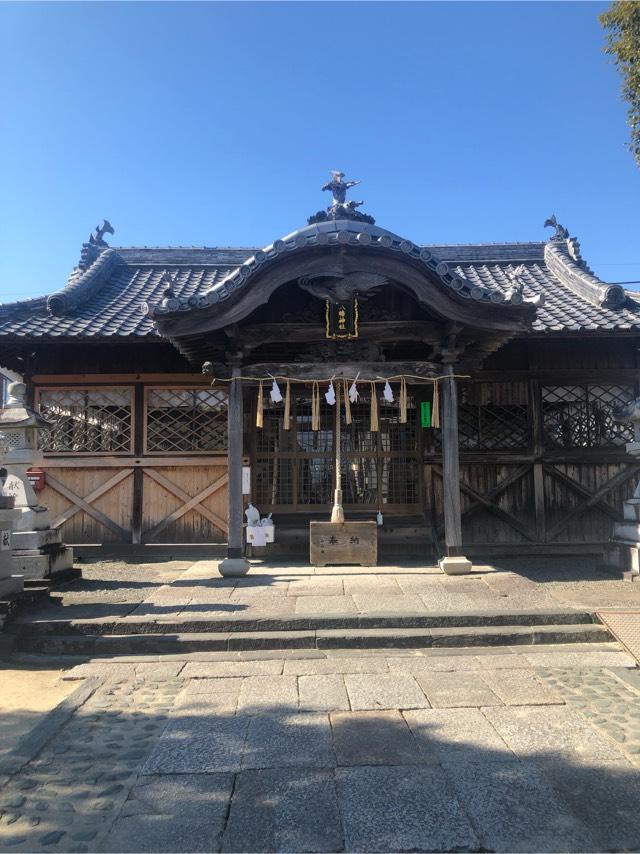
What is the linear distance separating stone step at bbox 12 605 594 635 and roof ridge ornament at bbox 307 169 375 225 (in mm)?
7946

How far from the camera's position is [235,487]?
841 cm

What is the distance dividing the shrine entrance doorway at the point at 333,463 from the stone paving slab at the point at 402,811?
6.79 metres

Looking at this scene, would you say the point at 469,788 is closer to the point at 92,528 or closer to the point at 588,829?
the point at 588,829

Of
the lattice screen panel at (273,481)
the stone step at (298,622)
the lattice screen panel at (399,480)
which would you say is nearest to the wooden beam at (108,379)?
the lattice screen panel at (273,481)

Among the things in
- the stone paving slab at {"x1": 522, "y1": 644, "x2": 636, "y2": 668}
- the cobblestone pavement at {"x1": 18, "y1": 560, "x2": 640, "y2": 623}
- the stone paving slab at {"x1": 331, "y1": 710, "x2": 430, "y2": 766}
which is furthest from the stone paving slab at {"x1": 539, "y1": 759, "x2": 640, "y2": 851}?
the cobblestone pavement at {"x1": 18, "y1": 560, "x2": 640, "y2": 623}

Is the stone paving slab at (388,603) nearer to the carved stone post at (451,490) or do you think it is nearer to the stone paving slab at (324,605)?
the stone paving slab at (324,605)

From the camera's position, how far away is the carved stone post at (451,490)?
27.4 feet

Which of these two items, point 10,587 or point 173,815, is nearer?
point 173,815

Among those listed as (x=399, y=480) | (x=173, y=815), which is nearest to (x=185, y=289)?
(x=399, y=480)

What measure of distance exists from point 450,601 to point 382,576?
5.47ft

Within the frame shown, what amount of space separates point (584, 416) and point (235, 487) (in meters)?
6.62

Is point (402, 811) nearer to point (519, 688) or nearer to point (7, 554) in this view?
point (519, 688)

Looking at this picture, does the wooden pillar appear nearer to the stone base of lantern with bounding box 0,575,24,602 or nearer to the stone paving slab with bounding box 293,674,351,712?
the stone paving slab with bounding box 293,674,351,712

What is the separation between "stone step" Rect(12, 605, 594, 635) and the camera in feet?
19.8
